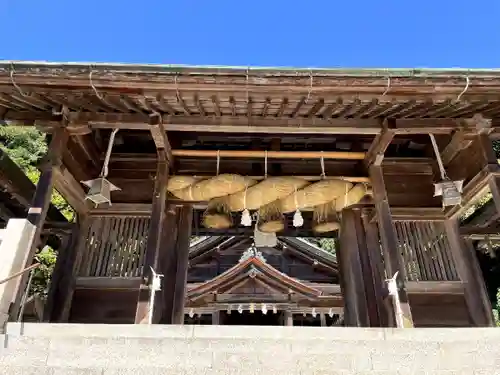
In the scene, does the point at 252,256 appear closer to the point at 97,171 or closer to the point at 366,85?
the point at 97,171

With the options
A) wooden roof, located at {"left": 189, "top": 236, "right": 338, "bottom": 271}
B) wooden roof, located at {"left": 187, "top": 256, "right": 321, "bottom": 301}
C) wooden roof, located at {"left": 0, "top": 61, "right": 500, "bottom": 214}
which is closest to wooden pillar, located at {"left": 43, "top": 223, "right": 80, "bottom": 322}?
wooden roof, located at {"left": 0, "top": 61, "right": 500, "bottom": 214}

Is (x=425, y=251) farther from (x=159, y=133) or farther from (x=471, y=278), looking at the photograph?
(x=159, y=133)

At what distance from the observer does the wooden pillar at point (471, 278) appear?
5.93 metres

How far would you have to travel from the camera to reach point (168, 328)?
3.77 meters

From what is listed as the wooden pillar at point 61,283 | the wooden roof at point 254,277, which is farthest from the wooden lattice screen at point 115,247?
the wooden roof at point 254,277

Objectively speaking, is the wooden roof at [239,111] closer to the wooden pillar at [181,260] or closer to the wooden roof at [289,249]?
the wooden pillar at [181,260]

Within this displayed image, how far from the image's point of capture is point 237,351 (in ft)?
11.8

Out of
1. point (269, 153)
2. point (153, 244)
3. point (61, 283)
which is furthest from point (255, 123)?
point (61, 283)

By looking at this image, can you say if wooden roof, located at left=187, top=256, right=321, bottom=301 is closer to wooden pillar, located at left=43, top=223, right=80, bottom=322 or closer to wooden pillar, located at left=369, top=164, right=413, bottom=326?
wooden pillar, located at left=43, top=223, right=80, bottom=322

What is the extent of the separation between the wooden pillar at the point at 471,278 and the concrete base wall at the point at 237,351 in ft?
7.89

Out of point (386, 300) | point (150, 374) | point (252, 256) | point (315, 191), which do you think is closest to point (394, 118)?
point (315, 191)

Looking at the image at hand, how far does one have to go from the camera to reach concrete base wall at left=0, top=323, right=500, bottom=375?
3.51m

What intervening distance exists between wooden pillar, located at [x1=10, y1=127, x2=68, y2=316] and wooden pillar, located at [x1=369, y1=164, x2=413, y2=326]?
3999mm

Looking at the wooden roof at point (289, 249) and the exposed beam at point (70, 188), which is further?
the wooden roof at point (289, 249)
